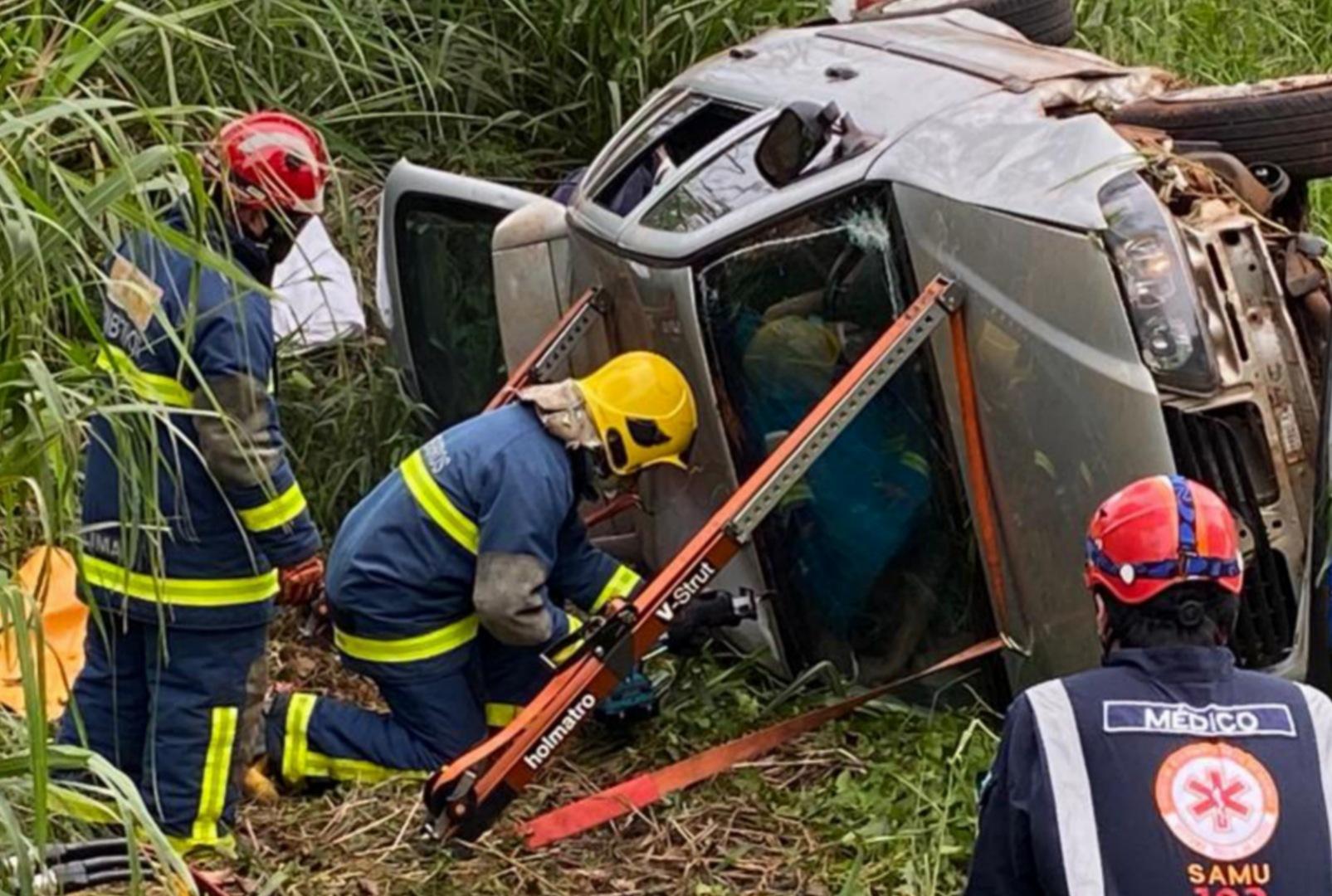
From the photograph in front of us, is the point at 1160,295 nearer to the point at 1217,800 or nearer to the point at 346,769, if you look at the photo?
the point at 1217,800

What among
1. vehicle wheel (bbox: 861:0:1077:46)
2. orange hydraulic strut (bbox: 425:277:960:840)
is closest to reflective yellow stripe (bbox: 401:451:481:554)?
orange hydraulic strut (bbox: 425:277:960:840)

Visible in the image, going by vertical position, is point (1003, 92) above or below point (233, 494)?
above

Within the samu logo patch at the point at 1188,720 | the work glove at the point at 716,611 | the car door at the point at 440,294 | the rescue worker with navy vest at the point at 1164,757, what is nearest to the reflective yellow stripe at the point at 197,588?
the work glove at the point at 716,611

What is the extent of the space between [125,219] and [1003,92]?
2183mm

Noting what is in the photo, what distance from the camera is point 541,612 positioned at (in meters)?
5.17

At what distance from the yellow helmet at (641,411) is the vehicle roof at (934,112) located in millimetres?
275

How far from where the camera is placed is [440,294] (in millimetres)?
6895

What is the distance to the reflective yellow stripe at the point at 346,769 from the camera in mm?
5355

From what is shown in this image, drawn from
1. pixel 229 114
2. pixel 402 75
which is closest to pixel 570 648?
pixel 229 114

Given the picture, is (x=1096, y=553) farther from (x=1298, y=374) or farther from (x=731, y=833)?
(x=731, y=833)

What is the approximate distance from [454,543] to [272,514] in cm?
48

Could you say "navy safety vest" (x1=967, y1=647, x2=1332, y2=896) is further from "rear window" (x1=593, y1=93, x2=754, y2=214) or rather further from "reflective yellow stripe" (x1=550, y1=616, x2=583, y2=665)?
"rear window" (x1=593, y1=93, x2=754, y2=214)

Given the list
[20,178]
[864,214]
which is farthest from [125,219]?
[864,214]

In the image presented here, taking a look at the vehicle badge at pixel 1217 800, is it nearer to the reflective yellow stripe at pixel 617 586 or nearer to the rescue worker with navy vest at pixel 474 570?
the rescue worker with navy vest at pixel 474 570
